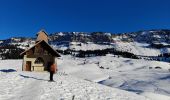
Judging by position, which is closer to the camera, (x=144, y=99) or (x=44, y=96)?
(x=44, y=96)

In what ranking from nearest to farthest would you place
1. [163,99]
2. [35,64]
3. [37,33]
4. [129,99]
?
[129,99], [163,99], [35,64], [37,33]

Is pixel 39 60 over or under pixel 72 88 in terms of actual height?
over

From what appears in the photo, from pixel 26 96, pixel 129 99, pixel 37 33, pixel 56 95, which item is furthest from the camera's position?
pixel 37 33

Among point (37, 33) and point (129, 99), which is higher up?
point (37, 33)

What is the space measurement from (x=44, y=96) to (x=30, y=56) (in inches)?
1359

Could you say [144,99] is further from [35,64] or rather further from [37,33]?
[37,33]

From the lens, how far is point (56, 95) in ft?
60.7

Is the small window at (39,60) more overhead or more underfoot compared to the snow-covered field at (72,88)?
more overhead

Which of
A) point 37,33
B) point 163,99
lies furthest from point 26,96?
point 37,33

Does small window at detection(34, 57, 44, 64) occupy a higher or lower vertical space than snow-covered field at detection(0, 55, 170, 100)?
higher

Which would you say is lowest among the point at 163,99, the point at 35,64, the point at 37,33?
the point at 163,99

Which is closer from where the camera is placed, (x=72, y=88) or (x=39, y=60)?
(x=72, y=88)

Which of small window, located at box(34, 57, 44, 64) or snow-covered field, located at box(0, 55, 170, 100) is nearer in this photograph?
snow-covered field, located at box(0, 55, 170, 100)

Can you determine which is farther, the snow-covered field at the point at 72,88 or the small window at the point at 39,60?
the small window at the point at 39,60
